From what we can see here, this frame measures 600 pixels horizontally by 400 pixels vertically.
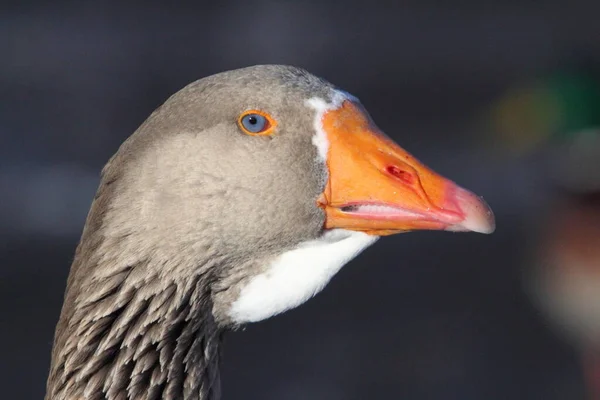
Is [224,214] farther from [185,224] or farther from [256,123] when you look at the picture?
[256,123]

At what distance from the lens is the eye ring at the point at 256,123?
304 centimetres

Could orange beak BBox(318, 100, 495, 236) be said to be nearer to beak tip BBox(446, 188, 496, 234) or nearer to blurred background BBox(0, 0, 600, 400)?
beak tip BBox(446, 188, 496, 234)

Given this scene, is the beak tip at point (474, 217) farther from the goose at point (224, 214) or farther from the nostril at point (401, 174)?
the nostril at point (401, 174)

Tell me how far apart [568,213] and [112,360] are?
5732mm

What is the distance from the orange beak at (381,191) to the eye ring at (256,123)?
17 centimetres

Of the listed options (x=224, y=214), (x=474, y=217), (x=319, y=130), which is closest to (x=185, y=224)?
(x=224, y=214)

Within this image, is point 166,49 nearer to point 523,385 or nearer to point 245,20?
point 245,20

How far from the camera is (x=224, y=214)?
9.92 feet

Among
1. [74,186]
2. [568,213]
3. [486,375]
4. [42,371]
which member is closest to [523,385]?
[486,375]

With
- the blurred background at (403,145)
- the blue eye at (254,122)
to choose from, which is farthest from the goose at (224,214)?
the blurred background at (403,145)

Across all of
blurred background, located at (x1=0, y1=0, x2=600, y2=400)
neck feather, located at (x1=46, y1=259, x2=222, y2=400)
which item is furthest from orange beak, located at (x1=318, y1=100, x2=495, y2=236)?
blurred background, located at (x1=0, y1=0, x2=600, y2=400)

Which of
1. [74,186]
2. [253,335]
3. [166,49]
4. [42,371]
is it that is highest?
[166,49]

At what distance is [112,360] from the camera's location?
10.1 ft

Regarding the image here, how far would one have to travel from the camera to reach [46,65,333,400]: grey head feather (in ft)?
9.95
